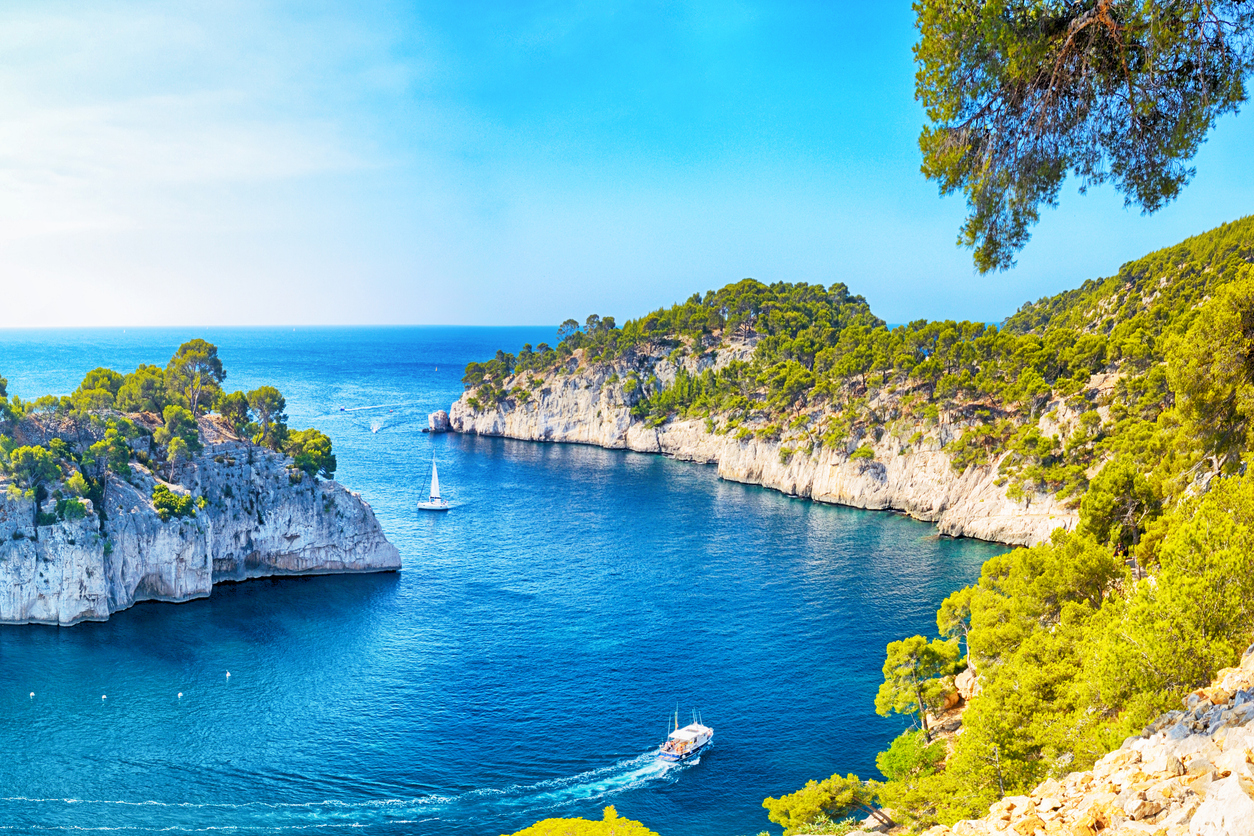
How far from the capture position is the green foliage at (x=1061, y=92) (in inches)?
564

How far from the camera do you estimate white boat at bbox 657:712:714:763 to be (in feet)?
119

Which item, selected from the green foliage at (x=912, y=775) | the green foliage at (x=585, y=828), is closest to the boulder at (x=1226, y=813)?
the green foliage at (x=585, y=828)

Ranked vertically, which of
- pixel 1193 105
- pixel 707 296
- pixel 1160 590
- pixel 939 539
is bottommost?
pixel 939 539

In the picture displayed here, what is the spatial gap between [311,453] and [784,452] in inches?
2231

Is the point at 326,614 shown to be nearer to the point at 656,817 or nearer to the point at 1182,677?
the point at 656,817

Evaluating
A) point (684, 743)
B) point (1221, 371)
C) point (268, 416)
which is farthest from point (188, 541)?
point (1221, 371)

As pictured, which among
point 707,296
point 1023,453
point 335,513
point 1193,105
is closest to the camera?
point 1193,105

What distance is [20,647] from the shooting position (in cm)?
4694

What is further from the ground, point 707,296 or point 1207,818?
point 707,296

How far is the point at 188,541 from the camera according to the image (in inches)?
2219

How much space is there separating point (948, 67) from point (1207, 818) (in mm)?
14362

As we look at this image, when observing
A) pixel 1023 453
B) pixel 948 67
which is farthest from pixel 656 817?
pixel 1023 453

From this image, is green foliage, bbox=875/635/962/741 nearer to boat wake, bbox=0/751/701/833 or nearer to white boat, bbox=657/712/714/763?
white boat, bbox=657/712/714/763

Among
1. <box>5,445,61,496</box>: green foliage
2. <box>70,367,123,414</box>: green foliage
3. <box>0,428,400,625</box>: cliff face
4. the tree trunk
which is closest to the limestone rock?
<box>70,367,123,414</box>: green foliage
